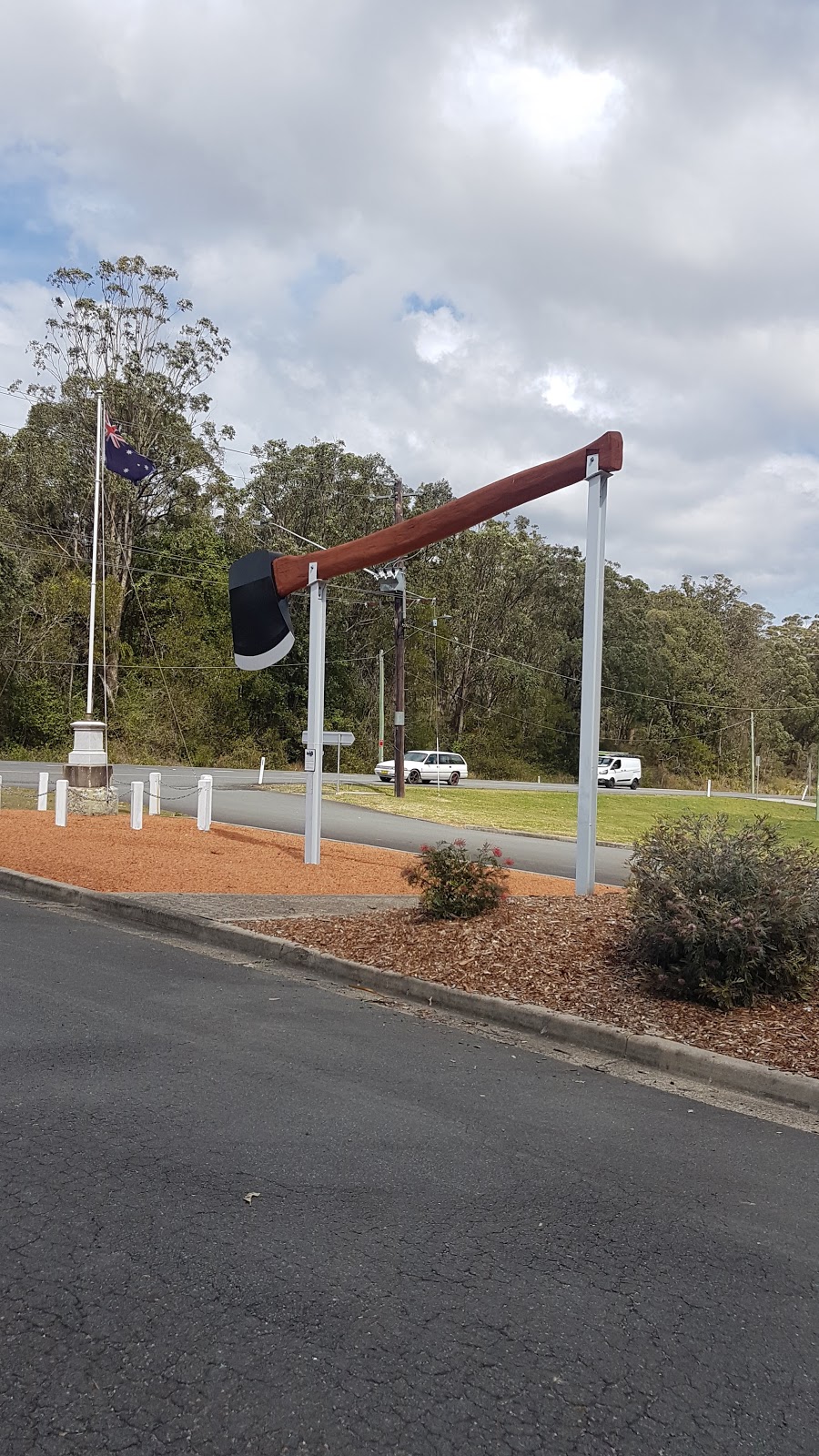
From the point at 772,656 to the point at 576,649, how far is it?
2942 centimetres

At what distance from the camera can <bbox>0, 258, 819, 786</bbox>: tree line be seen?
52.7 m

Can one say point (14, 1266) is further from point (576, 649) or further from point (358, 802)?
point (576, 649)

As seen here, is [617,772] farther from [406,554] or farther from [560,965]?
[560,965]

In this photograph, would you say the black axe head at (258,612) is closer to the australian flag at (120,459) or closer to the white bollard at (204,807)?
the white bollard at (204,807)

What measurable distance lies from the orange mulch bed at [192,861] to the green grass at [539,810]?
798 cm

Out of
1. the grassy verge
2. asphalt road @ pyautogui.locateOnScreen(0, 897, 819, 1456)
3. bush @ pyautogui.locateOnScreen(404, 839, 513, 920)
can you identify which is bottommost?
the grassy verge

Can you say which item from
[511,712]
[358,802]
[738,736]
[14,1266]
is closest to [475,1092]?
[14,1266]

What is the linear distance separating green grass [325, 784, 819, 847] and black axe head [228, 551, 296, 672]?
9.50 m

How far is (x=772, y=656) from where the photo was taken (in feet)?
306

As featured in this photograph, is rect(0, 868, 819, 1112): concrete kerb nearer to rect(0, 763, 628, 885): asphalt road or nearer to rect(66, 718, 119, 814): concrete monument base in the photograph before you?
rect(0, 763, 628, 885): asphalt road

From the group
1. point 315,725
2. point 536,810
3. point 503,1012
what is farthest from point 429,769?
point 503,1012

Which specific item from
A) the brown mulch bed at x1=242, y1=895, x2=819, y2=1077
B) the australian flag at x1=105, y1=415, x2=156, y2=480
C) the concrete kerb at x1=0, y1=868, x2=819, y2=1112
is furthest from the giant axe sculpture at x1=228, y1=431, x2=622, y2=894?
the australian flag at x1=105, y1=415, x2=156, y2=480

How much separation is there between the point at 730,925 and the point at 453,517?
23.5 feet

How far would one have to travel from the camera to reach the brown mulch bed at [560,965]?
5887mm
